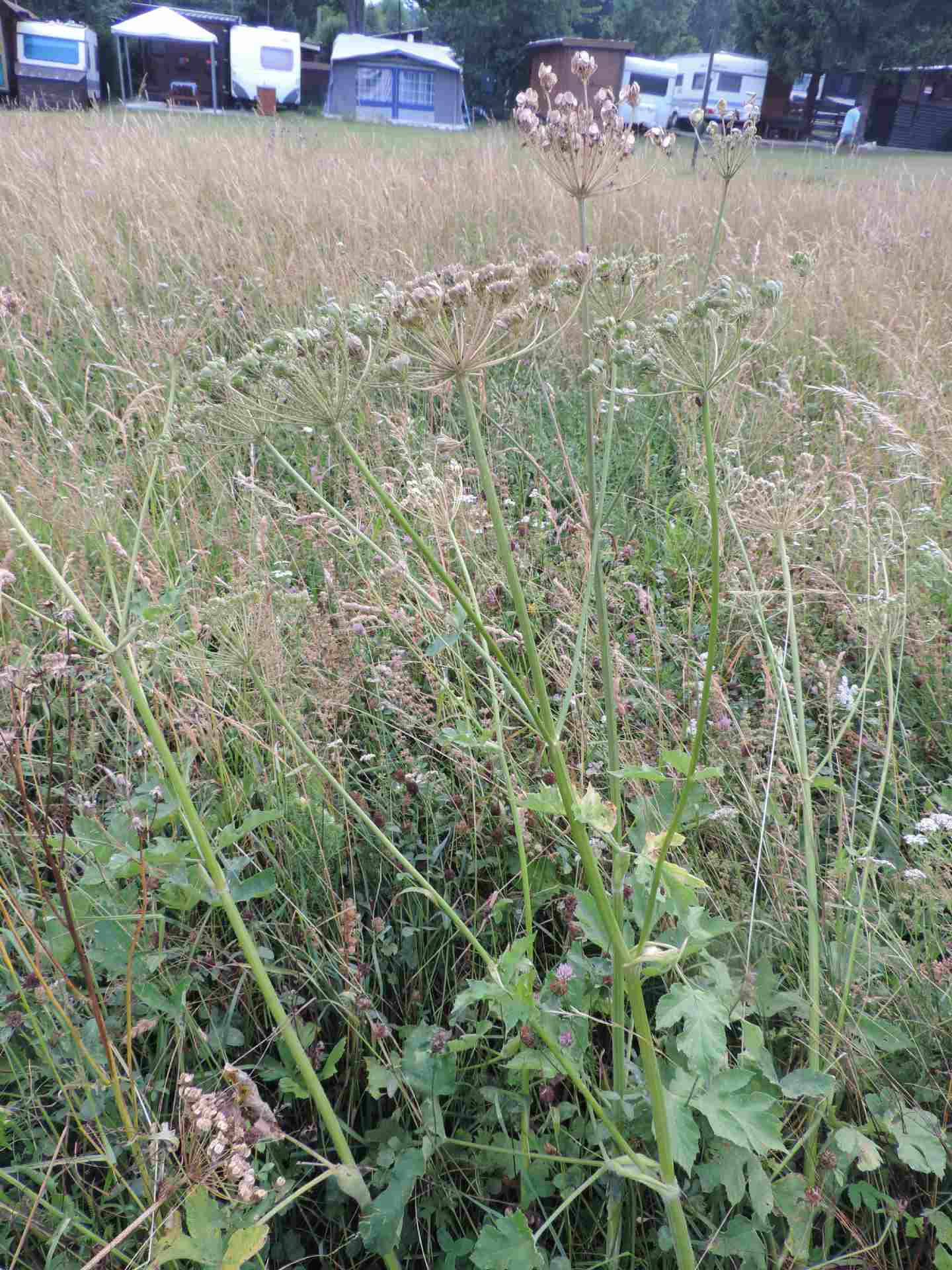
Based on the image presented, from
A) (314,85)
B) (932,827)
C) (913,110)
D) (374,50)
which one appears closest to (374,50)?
(374,50)

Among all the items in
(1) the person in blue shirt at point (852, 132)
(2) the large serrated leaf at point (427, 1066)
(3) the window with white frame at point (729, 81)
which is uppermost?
(3) the window with white frame at point (729, 81)

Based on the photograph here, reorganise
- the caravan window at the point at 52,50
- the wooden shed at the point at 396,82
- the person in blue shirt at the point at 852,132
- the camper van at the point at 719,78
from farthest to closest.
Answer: the camper van at the point at 719,78 < the wooden shed at the point at 396,82 < the caravan window at the point at 52,50 < the person in blue shirt at the point at 852,132

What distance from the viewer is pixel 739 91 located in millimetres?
49781

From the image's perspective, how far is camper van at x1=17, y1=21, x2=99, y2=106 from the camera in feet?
105

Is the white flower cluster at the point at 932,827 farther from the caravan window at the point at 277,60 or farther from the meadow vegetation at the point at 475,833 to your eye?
the caravan window at the point at 277,60

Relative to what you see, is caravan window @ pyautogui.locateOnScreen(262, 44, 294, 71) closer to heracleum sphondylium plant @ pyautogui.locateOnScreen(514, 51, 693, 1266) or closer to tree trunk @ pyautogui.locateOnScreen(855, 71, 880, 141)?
tree trunk @ pyautogui.locateOnScreen(855, 71, 880, 141)

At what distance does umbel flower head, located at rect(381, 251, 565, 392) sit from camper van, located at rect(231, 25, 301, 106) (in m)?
48.0

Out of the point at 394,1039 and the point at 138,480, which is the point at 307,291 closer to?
the point at 138,480

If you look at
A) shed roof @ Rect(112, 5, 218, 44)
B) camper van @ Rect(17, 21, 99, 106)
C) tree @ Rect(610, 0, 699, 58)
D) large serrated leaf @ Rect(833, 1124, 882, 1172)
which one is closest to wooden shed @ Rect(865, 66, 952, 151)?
tree @ Rect(610, 0, 699, 58)

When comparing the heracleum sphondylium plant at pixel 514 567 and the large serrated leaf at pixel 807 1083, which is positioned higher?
the heracleum sphondylium plant at pixel 514 567

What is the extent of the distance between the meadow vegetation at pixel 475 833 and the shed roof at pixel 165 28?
43.6 m

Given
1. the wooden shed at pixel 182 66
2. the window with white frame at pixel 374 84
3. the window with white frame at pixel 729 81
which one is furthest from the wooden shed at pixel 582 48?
the wooden shed at pixel 182 66

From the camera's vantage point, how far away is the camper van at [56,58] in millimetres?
32094

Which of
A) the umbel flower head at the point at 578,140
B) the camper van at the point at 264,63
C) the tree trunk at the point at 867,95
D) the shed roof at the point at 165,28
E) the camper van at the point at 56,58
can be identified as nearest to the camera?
the umbel flower head at the point at 578,140
